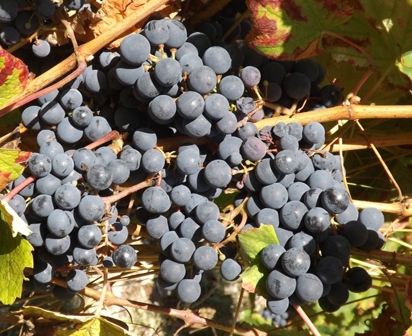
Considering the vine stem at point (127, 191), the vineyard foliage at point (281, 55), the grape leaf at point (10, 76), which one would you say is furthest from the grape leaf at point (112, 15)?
the vine stem at point (127, 191)

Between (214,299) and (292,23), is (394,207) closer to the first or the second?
(292,23)

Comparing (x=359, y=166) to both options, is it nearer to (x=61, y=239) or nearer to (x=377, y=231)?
(x=377, y=231)

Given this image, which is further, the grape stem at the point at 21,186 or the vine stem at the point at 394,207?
the vine stem at the point at 394,207

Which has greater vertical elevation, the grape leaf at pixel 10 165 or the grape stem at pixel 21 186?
the grape leaf at pixel 10 165

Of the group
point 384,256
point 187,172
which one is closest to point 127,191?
point 187,172

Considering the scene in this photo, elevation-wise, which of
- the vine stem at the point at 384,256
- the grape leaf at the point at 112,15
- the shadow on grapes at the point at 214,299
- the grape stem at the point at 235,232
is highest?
the grape leaf at the point at 112,15

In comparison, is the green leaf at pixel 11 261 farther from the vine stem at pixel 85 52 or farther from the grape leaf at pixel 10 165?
the vine stem at pixel 85 52

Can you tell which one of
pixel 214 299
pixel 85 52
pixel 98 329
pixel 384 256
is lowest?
pixel 214 299
